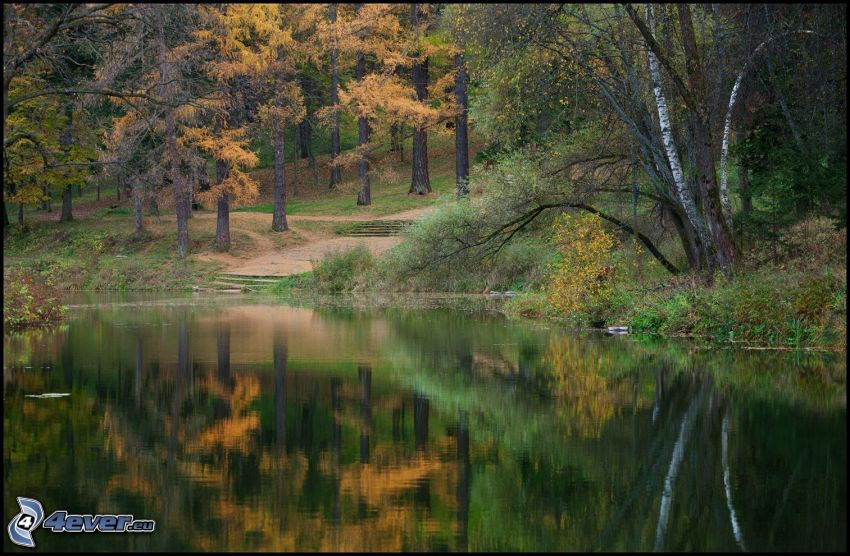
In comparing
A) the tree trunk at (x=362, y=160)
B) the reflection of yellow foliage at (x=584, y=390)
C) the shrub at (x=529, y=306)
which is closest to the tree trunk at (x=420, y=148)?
the tree trunk at (x=362, y=160)

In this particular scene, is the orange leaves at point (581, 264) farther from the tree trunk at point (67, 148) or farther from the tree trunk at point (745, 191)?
the tree trunk at point (67, 148)

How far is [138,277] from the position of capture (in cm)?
4275

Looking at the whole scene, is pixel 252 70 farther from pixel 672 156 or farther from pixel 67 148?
pixel 672 156

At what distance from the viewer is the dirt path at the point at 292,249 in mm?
41188

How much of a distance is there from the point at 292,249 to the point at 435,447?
115 feet

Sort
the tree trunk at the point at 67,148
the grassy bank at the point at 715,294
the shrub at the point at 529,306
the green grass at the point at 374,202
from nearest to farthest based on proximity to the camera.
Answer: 1. the grassy bank at the point at 715,294
2. the shrub at the point at 529,306
3. the tree trunk at the point at 67,148
4. the green grass at the point at 374,202

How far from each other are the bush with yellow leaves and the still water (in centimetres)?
427

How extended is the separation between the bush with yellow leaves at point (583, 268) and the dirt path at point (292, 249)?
53.1 ft

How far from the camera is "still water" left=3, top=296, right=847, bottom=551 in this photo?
23.2 feet

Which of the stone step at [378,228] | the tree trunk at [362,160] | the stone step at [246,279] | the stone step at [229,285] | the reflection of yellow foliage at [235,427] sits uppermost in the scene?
the tree trunk at [362,160]

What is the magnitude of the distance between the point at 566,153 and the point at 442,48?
2448 cm

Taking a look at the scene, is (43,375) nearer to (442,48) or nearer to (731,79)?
(731,79)

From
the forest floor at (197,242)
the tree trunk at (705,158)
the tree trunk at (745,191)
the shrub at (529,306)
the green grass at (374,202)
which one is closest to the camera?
the tree trunk at (705,158)

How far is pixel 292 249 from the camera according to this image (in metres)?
44.4
